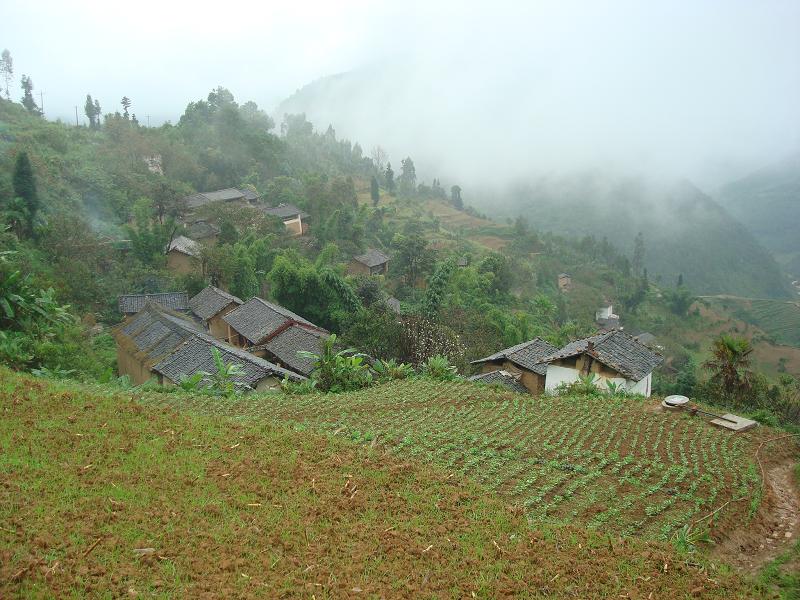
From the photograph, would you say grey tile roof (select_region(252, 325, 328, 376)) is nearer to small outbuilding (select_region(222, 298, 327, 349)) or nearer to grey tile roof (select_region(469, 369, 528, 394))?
small outbuilding (select_region(222, 298, 327, 349))

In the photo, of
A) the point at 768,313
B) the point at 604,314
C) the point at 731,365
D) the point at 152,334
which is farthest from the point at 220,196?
the point at 768,313

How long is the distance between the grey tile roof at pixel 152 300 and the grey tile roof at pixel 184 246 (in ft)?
17.1

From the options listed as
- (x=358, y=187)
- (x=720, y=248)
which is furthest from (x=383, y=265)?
(x=720, y=248)

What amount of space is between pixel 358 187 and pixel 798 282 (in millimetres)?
71001

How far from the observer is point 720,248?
10131 centimetres

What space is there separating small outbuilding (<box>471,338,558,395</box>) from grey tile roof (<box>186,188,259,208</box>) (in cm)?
3071

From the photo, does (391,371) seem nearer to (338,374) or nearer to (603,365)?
(338,374)

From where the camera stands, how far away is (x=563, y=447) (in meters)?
12.7

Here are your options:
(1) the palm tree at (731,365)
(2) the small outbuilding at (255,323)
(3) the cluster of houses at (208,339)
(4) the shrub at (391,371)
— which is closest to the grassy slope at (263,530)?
(4) the shrub at (391,371)

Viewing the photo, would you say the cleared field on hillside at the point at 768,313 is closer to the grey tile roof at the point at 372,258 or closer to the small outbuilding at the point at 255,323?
the grey tile roof at the point at 372,258

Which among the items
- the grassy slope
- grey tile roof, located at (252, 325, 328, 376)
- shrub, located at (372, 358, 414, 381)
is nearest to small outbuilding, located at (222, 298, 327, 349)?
grey tile roof, located at (252, 325, 328, 376)

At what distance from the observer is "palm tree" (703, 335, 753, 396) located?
19.6m

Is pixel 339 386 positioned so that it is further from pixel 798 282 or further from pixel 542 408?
pixel 798 282

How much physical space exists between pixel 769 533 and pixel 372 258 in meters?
42.9
